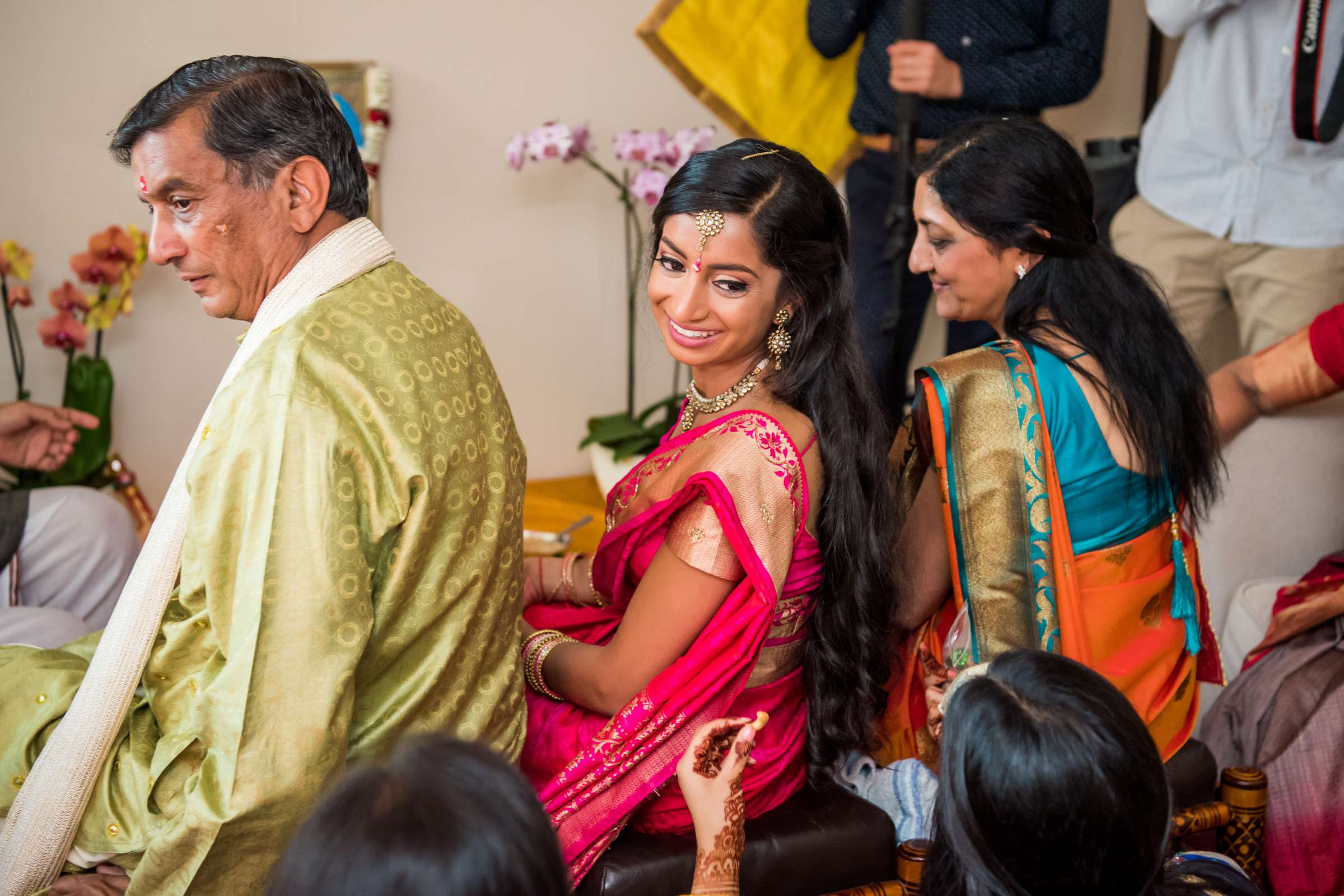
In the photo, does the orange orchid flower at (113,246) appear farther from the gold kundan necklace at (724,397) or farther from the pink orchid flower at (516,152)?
the gold kundan necklace at (724,397)

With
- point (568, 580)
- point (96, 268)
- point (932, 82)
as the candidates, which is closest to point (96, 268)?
point (96, 268)

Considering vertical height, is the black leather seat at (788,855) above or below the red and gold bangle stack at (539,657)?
below

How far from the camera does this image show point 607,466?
397 cm

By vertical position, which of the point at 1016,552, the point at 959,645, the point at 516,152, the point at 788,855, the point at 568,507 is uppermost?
the point at 516,152

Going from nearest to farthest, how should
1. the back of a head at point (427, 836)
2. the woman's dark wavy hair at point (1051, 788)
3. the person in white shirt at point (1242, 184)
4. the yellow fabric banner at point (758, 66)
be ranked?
the back of a head at point (427, 836), the woman's dark wavy hair at point (1051, 788), the person in white shirt at point (1242, 184), the yellow fabric banner at point (758, 66)

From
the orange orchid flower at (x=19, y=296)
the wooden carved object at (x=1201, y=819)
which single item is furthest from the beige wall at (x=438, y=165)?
the wooden carved object at (x=1201, y=819)

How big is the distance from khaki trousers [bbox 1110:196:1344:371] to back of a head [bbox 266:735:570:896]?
251cm

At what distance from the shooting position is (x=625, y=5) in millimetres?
4043

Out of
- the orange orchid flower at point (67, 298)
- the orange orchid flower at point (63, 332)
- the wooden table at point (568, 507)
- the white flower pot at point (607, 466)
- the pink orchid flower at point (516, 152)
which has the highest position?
the pink orchid flower at point (516, 152)

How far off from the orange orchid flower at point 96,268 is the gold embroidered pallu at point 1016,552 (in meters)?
2.23

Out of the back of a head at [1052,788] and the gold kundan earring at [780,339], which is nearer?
the back of a head at [1052,788]

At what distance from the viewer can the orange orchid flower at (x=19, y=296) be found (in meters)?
3.11

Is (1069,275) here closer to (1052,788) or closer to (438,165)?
(1052,788)

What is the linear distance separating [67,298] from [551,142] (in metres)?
1.50
